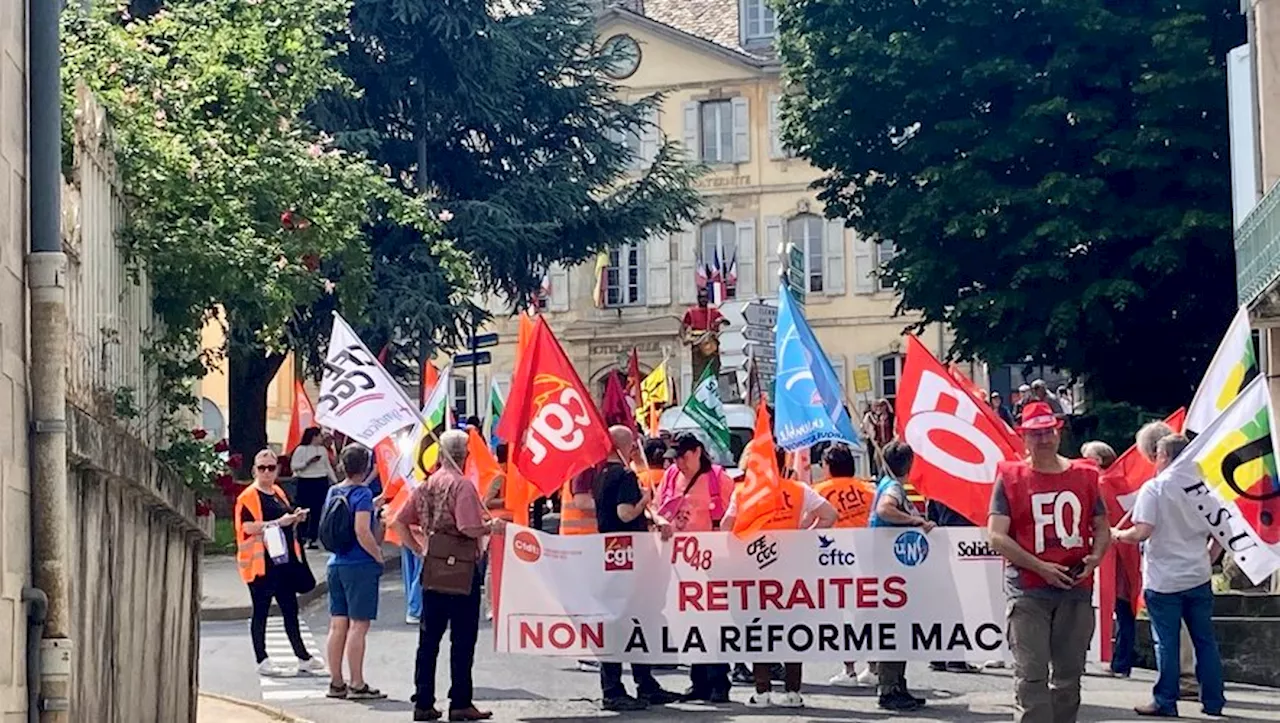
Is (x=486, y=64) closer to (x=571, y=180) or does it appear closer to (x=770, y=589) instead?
(x=571, y=180)

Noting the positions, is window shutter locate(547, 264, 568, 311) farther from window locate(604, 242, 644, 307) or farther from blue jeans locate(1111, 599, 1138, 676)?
blue jeans locate(1111, 599, 1138, 676)

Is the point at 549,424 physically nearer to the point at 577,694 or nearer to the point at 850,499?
the point at 577,694

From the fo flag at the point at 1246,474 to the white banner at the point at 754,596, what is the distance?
1512mm

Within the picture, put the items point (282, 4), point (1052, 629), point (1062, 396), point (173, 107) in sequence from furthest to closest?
point (1062, 396)
point (282, 4)
point (173, 107)
point (1052, 629)

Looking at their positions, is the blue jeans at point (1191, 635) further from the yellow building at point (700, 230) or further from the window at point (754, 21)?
the window at point (754, 21)

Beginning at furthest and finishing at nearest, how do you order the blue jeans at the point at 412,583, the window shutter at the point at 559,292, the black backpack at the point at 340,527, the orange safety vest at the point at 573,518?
the window shutter at the point at 559,292
the blue jeans at the point at 412,583
the orange safety vest at the point at 573,518
the black backpack at the point at 340,527

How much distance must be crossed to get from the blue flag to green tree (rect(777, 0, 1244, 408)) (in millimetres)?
14620

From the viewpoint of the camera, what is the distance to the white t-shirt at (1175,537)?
13.2 meters

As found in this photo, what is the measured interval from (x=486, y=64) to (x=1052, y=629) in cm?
2667

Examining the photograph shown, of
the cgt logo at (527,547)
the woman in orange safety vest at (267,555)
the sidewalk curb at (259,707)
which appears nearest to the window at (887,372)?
the woman in orange safety vest at (267,555)

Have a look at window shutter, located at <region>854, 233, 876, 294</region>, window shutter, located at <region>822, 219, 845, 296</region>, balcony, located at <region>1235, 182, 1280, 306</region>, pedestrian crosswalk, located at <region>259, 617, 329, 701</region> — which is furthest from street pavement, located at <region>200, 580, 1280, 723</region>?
window shutter, located at <region>822, 219, 845, 296</region>

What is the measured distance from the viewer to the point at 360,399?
52.1ft

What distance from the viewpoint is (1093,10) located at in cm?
3039

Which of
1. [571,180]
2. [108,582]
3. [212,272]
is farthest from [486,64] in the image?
[108,582]
